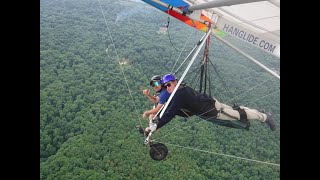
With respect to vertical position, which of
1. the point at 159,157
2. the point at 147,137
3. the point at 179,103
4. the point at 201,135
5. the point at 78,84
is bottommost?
the point at 78,84

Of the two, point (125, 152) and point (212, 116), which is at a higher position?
point (212, 116)

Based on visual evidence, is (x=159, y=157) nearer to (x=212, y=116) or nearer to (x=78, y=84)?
(x=212, y=116)

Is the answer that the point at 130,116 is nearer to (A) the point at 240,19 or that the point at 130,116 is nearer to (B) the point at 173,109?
(A) the point at 240,19

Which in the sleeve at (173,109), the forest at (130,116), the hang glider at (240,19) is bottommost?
the forest at (130,116)

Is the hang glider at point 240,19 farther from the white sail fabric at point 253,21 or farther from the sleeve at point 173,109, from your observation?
the sleeve at point 173,109

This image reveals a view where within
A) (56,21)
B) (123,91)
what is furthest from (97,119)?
(56,21)

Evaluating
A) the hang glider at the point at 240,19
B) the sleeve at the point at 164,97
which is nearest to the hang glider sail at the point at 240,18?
the hang glider at the point at 240,19

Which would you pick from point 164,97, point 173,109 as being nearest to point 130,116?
point 164,97
